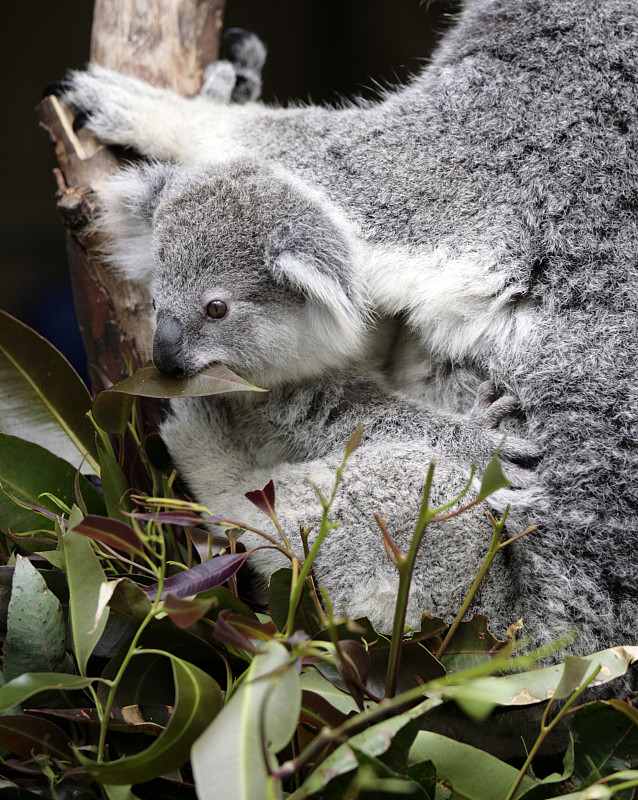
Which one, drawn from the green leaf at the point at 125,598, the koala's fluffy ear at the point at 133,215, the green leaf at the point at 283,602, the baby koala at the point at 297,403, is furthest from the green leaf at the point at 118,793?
the koala's fluffy ear at the point at 133,215

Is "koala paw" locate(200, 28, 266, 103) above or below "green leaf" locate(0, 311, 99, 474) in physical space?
above

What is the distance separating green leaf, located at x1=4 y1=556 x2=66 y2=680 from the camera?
3.69ft

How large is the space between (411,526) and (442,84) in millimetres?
1115

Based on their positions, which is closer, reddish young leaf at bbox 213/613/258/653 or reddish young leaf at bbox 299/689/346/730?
reddish young leaf at bbox 213/613/258/653

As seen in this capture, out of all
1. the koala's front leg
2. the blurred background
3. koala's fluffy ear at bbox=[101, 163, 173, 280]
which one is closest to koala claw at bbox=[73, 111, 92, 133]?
the koala's front leg

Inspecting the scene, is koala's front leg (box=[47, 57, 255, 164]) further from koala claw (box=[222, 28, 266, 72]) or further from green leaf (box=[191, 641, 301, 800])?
green leaf (box=[191, 641, 301, 800])

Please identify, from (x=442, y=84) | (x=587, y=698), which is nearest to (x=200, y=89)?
(x=442, y=84)

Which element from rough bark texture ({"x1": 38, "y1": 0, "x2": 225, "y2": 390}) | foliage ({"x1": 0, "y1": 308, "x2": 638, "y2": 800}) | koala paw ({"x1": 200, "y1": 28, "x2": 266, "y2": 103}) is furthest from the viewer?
koala paw ({"x1": 200, "y1": 28, "x2": 266, "y2": 103})

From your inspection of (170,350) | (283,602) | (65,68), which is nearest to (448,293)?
(170,350)

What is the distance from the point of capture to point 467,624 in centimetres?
114

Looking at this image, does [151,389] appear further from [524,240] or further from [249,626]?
[524,240]

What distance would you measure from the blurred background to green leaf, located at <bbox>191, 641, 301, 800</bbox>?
118 inches

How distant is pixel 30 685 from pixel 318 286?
0.82 metres

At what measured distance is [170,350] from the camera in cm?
133
